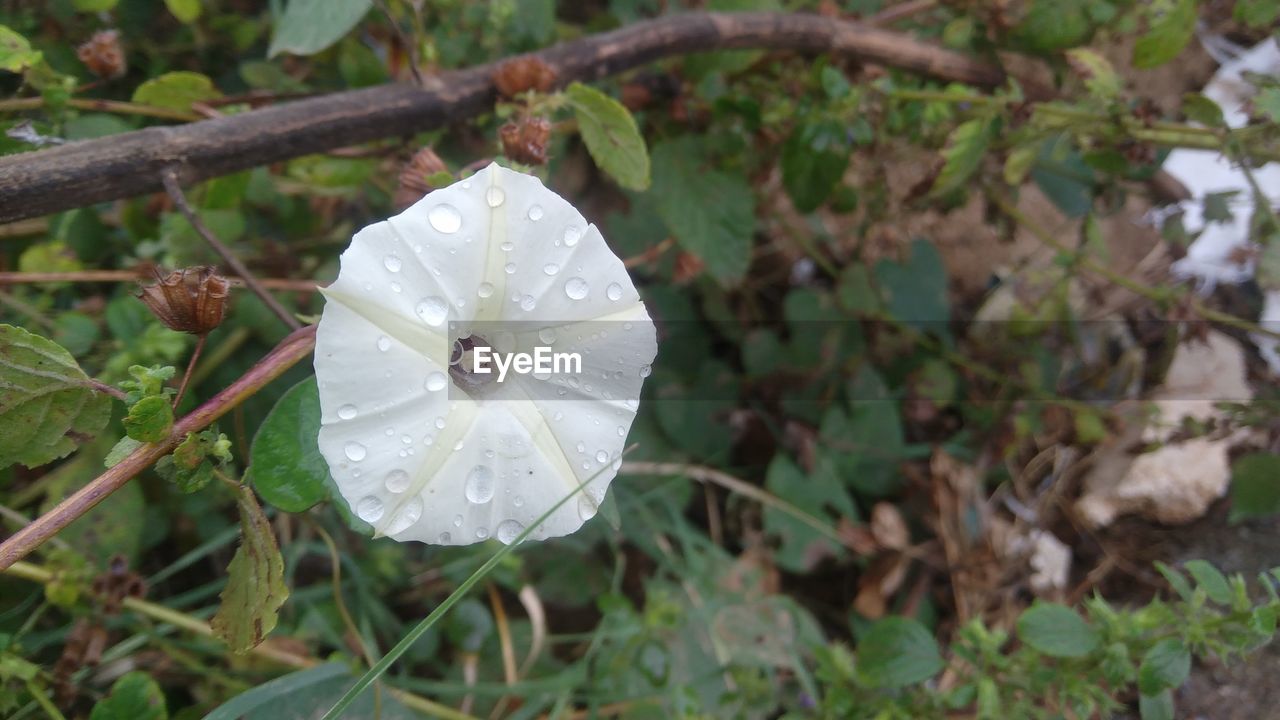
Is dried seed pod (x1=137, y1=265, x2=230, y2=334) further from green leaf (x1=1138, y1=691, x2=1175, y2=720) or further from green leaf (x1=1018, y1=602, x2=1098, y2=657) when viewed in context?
green leaf (x1=1138, y1=691, x2=1175, y2=720)

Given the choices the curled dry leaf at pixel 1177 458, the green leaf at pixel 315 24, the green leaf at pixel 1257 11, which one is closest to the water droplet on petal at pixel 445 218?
the green leaf at pixel 315 24

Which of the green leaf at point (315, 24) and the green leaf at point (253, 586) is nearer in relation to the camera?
the green leaf at point (253, 586)

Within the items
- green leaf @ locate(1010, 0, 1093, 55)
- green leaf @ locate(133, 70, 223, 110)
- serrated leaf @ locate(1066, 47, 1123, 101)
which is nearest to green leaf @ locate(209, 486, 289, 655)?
green leaf @ locate(133, 70, 223, 110)

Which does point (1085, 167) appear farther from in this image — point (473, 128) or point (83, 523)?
point (83, 523)

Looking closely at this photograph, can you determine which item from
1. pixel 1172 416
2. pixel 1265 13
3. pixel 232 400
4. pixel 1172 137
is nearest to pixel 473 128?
pixel 232 400

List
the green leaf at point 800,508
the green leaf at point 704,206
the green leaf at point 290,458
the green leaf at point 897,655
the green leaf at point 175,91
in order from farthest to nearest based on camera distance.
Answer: the green leaf at point 800,508 → the green leaf at point 704,206 → the green leaf at point 897,655 → the green leaf at point 175,91 → the green leaf at point 290,458

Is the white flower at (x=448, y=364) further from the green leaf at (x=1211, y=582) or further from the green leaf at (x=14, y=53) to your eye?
the green leaf at (x=1211, y=582)

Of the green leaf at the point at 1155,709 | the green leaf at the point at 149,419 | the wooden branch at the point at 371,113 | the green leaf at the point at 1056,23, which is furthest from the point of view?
the green leaf at the point at 1056,23
